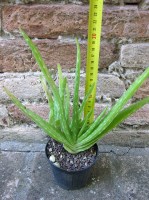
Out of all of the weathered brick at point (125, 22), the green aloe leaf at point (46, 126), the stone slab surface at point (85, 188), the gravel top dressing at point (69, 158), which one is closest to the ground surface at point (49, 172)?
the stone slab surface at point (85, 188)

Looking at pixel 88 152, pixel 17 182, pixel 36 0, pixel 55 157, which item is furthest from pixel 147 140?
pixel 36 0

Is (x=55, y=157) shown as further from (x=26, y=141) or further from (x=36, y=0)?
(x=36, y=0)

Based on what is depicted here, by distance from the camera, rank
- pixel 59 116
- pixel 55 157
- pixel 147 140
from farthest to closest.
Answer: pixel 147 140, pixel 55 157, pixel 59 116

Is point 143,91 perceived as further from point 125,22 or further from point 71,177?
point 71,177

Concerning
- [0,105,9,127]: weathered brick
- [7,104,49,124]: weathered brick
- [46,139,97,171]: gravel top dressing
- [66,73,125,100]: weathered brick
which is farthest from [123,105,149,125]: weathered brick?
[0,105,9,127]: weathered brick

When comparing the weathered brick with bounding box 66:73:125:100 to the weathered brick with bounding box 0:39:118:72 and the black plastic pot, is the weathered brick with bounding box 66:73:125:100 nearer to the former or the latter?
the weathered brick with bounding box 0:39:118:72

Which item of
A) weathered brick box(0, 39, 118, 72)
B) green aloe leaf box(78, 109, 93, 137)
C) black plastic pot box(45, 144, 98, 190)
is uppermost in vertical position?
weathered brick box(0, 39, 118, 72)
